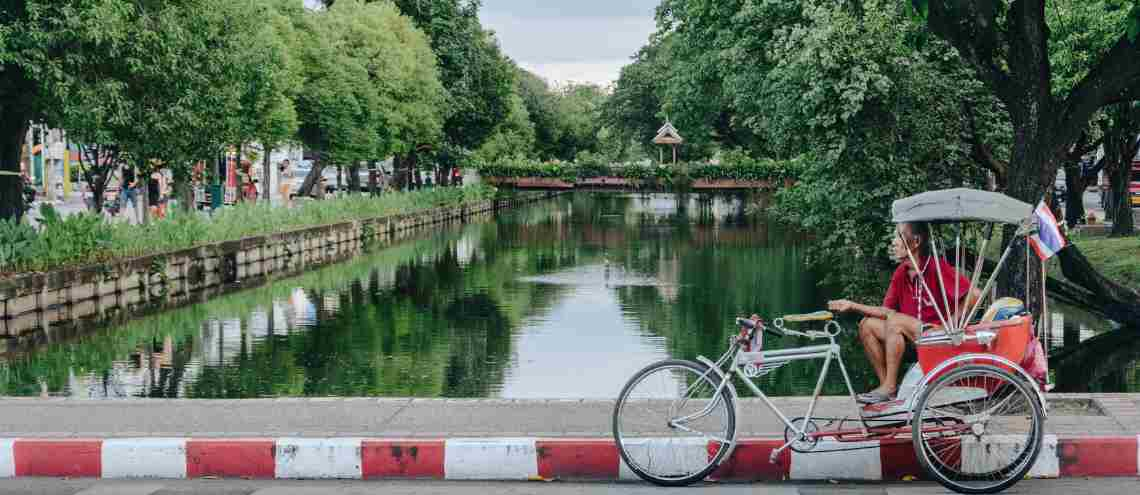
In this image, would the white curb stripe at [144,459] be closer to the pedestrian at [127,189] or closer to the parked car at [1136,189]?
the pedestrian at [127,189]

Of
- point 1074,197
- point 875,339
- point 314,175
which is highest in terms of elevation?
point 314,175

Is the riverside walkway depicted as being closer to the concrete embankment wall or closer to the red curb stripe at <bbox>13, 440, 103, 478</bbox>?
the red curb stripe at <bbox>13, 440, 103, 478</bbox>

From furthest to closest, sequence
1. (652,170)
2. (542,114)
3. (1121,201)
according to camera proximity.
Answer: (542,114)
(652,170)
(1121,201)

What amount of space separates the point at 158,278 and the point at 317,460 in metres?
19.8

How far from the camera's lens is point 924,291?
8.87 meters

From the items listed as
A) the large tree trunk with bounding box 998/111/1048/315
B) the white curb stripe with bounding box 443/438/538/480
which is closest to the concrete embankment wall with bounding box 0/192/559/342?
the white curb stripe with bounding box 443/438/538/480

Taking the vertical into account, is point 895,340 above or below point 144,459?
above

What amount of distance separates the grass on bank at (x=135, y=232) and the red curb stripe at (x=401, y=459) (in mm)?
15108

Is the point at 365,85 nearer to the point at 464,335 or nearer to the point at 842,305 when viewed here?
the point at 464,335

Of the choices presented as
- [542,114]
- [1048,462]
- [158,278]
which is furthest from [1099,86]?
[542,114]

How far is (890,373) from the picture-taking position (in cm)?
852

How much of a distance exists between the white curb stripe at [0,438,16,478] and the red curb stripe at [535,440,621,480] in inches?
121

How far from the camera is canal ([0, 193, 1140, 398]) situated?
16234mm

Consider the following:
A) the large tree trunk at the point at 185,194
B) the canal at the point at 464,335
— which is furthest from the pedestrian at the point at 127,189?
the canal at the point at 464,335
